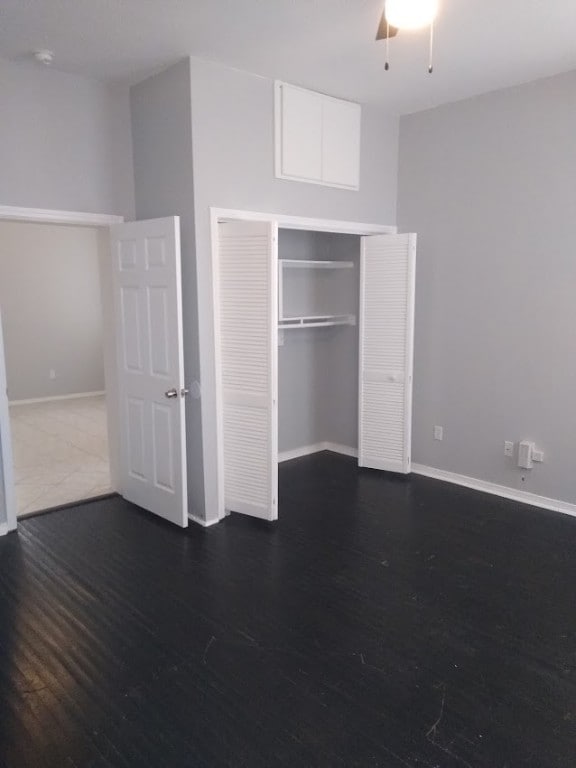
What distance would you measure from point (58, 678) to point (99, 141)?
311 centimetres

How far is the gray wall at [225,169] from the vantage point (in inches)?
134

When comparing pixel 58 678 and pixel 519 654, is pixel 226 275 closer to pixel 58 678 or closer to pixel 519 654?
pixel 58 678

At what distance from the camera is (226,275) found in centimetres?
363

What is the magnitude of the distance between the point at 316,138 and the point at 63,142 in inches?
66.3

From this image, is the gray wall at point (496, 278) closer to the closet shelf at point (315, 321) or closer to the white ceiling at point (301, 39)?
the white ceiling at point (301, 39)

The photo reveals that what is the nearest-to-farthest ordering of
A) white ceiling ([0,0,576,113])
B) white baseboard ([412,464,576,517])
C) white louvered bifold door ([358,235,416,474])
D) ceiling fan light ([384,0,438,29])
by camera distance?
ceiling fan light ([384,0,438,29]), white ceiling ([0,0,576,113]), white baseboard ([412,464,576,517]), white louvered bifold door ([358,235,416,474])

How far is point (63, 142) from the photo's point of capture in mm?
3543

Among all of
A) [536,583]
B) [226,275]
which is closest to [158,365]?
[226,275]

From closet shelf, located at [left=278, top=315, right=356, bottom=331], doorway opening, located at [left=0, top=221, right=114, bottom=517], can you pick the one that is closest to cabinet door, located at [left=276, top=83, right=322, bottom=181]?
closet shelf, located at [left=278, top=315, right=356, bottom=331]

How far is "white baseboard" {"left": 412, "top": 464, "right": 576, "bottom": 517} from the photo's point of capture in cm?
394

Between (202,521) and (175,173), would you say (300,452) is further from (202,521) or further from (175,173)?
(175,173)

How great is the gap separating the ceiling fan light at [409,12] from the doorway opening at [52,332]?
4.63m

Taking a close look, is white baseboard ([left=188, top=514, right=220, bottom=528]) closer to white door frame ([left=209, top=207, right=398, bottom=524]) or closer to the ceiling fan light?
white door frame ([left=209, top=207, right=398, bottom=524])

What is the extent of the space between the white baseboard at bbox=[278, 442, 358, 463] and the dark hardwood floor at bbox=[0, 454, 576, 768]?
1.26m
